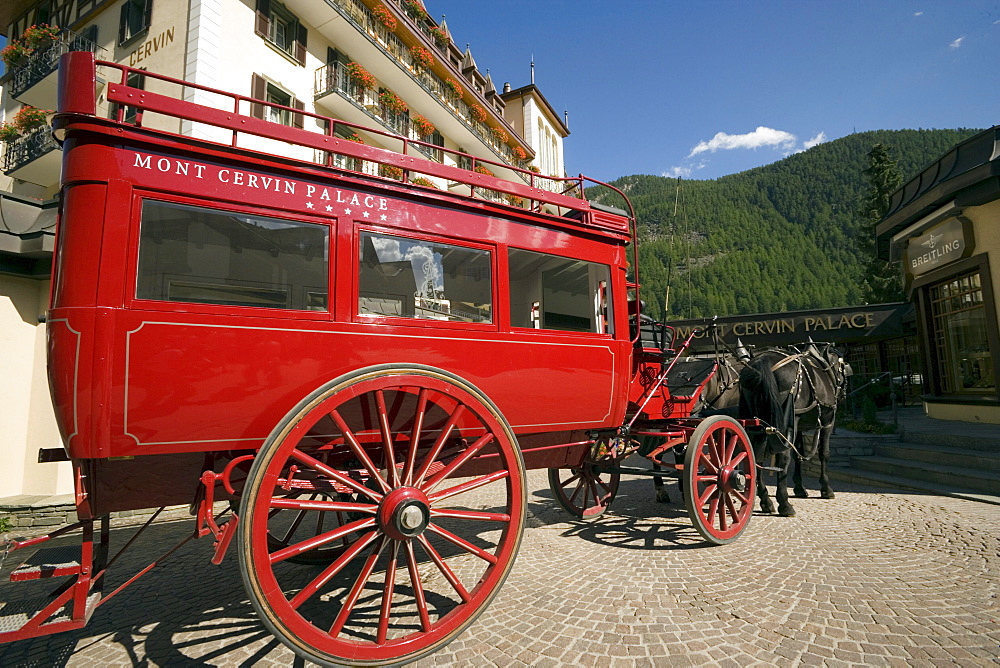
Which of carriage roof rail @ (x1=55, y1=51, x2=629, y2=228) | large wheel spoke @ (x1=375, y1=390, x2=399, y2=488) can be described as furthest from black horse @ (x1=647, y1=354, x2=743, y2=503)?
large wheel spoke @ (x1=375, y1=390, x2=399, y2=488)

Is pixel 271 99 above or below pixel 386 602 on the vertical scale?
above

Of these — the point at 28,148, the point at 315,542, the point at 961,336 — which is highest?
the point at 28,148

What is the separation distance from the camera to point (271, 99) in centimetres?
Answer: 1123

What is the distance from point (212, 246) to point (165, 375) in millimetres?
728

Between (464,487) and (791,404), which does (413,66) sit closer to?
(791,404)

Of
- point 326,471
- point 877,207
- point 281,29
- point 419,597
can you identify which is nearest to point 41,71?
point 281,29

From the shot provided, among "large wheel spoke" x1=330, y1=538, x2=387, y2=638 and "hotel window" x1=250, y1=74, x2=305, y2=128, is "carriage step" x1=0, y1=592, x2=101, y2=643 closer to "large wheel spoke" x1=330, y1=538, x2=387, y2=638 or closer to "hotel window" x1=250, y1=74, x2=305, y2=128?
"large wheel spoke" x1=330, y1=538, x2=387, y2=638

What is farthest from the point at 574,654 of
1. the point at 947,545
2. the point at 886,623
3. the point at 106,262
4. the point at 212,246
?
the point at 947,545

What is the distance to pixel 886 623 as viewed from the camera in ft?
9.64

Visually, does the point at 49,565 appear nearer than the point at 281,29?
Yes

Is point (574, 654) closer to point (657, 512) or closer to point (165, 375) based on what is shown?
→ point (165, 375)

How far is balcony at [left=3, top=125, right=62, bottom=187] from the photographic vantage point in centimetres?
1035

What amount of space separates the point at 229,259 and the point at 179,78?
9.75m

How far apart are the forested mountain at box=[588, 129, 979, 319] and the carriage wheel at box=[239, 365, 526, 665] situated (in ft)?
189
